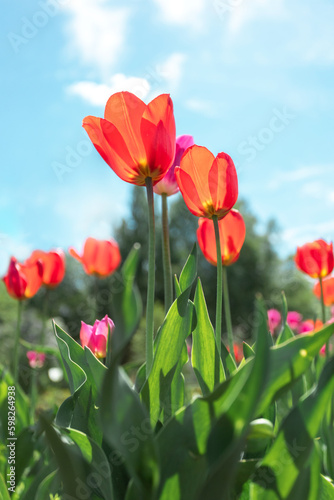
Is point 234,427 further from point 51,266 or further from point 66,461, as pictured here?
point 51,266

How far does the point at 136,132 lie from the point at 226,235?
0.45 meters

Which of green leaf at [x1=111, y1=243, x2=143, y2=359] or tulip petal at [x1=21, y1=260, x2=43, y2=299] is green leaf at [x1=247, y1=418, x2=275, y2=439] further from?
tulip petal at [x1=21, y1=260, x2=43, y2=299]

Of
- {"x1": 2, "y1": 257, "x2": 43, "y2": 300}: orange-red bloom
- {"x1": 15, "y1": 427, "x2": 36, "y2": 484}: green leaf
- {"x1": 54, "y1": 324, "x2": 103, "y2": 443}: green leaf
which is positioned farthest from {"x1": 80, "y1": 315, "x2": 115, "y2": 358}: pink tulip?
{"x1": 2, "y1": 257, "x2": 43, "y2": 300}: orange-red bloom

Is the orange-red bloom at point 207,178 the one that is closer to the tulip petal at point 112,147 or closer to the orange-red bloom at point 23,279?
the tulip petal at point 112,147

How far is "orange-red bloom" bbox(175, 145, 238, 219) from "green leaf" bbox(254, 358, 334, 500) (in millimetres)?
412

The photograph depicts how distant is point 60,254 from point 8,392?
680 millimetres

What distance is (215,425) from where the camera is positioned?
1.89 feet

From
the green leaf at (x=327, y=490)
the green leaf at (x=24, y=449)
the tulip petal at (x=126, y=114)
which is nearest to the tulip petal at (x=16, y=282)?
the green leaf at (x=24, y=449)

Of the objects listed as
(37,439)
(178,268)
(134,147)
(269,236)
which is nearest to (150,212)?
(134,147)

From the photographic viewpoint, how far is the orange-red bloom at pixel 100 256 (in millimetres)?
2402

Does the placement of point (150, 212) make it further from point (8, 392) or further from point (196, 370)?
point (8, 392)

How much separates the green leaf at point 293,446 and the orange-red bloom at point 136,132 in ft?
1.44

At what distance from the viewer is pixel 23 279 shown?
2.08m

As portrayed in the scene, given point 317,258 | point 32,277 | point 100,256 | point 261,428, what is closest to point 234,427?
point 261,428
